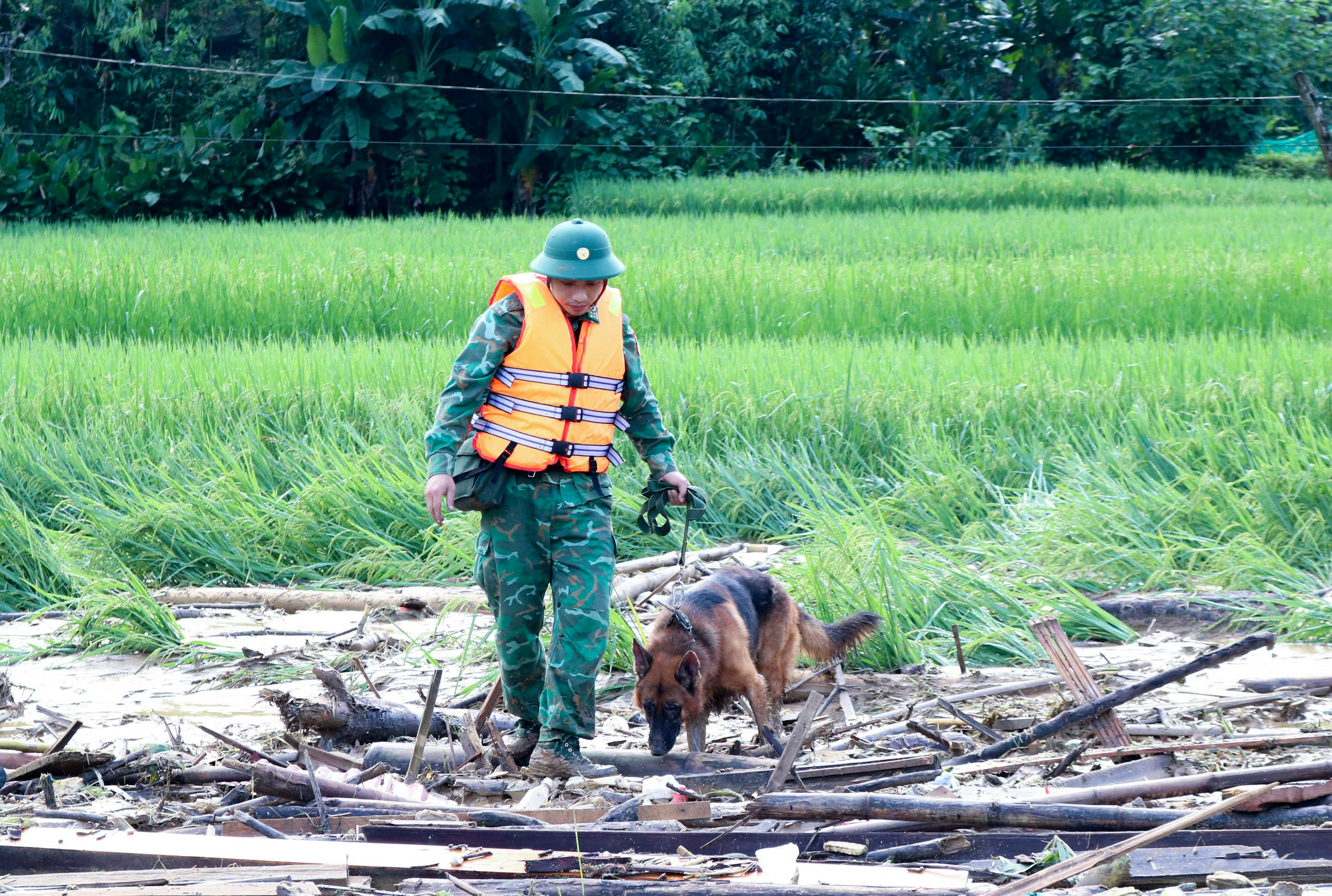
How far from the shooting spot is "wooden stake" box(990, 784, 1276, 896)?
2738 millimetres

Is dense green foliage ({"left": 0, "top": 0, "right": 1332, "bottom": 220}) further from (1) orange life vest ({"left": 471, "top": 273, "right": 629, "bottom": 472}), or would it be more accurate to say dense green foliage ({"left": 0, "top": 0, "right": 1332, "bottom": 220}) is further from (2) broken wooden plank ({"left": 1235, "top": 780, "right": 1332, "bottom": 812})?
(2) broken wooden plank ({"left": 1235, "top": 780, "right": 1332, "bottom": 812})

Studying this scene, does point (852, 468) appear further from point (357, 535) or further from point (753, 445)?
point (357, 535)

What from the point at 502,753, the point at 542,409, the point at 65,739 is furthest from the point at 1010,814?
the point at 65,739

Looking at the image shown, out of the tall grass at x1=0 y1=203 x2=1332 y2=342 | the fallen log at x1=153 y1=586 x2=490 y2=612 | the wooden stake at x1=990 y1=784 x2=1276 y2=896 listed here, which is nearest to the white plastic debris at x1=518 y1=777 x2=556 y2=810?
the wooden stake at x1=990 y1=784 x2=1276 y2=896

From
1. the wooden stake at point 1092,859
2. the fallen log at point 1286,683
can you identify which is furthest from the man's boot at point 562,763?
the fallen log at point 1286,683

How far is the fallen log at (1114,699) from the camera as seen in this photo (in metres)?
3.61

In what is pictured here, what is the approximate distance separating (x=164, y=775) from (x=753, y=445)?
4040 mm

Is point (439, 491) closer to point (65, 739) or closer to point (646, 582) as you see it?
point (65, 739)

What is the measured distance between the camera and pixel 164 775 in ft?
13.1

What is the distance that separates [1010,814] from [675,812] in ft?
2.72

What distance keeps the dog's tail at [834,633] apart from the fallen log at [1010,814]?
1620mm

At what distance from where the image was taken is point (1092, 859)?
2.80 metres

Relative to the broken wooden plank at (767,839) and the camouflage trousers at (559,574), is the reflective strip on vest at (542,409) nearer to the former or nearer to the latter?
the camouflage trousers at (559,574)

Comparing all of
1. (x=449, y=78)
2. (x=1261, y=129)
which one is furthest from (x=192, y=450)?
(x=1261, y=129)
